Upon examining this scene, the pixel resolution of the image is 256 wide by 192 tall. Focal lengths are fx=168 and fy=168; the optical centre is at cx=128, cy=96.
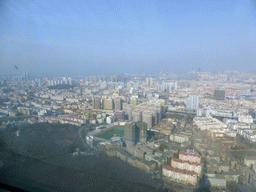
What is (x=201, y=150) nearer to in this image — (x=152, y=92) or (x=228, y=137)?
(x=228, y=137)

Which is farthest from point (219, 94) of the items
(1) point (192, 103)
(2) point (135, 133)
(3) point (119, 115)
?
(3) point (119, 115)

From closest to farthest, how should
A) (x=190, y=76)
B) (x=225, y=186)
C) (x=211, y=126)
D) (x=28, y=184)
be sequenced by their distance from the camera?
1. (x=28, y=184)
2. (x=225, y=186)
3. (x=190, y=76)
4. (x=211, y=126)

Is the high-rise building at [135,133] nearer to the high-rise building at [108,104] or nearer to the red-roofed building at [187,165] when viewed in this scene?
the red-roofed building at [187,165]

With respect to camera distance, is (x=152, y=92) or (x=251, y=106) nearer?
(x=251, y=106)

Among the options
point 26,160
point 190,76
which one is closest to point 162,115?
point 190,76

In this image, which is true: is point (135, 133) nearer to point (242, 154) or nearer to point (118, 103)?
A: point (242, 154)

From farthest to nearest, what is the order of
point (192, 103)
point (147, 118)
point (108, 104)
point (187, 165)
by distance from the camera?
point (108, 104) → point (192, 103) → point (147, 118) → point (187, 165)

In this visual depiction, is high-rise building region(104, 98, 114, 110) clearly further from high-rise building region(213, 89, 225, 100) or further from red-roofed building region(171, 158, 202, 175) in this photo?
red-roofed building region(171, 158, 202, 175)

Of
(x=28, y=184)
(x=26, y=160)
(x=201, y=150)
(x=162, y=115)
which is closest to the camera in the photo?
(x=28, y=184)

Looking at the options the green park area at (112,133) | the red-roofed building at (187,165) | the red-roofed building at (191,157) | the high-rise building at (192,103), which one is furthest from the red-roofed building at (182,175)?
the high-rise building at (192,103)
